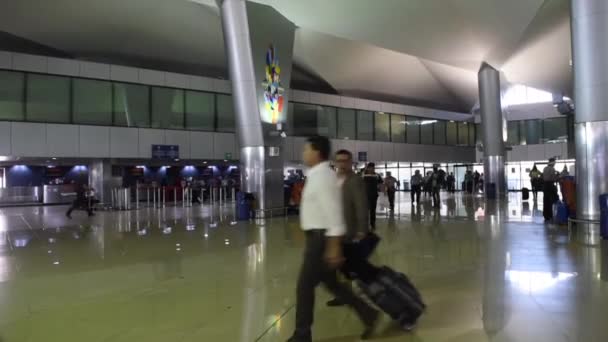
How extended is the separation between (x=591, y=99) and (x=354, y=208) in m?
9.31

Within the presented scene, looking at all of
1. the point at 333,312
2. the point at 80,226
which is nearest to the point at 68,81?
the point at 80,226

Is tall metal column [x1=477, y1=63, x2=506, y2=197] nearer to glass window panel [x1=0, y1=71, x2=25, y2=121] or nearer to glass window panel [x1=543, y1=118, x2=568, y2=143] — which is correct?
glass window panel [x1=543, y1=118, x2=568, y2=143]

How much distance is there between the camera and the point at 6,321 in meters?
4.36

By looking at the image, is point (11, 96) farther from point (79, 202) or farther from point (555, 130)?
point (555, 130)

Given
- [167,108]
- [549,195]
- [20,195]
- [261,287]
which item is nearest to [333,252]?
[261,287]

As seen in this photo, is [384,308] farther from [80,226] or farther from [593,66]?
[80,226]

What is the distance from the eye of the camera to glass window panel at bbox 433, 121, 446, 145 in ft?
123

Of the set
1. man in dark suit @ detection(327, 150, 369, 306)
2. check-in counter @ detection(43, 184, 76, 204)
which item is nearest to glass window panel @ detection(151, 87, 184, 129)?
check-in counter @ detection(43, 184, 76, 204)

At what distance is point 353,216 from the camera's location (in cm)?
385

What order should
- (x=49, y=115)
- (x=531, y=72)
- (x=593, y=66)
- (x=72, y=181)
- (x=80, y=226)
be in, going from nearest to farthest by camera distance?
(x=593, y=66)
(x=80, y=226)
(x=49, y=115)
(x=531, y=72)
(x=72, y=181)

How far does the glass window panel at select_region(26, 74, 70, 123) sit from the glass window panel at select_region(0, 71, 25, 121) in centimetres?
31

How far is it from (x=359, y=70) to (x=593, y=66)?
20.0m

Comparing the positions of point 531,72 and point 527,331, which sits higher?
point 531,72

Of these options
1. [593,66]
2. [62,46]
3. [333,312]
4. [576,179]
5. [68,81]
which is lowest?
[333,312]
